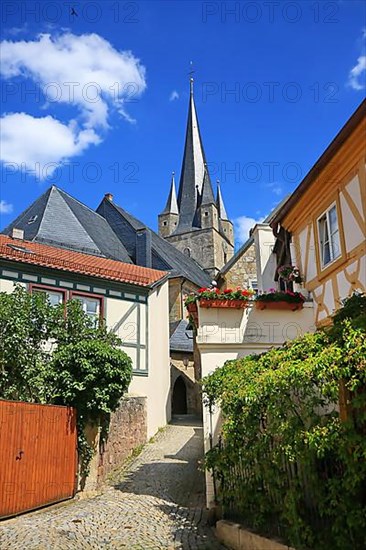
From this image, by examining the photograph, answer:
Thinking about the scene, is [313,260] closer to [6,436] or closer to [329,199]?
[329,199]

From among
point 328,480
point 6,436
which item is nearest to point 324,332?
point 328,480

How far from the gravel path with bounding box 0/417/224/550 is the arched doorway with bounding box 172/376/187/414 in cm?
1271

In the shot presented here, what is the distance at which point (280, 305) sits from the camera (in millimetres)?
9258

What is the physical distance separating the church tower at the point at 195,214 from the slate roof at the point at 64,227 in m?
25.0

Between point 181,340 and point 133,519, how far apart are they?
59.4ft

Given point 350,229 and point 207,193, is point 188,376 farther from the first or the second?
point 207,193

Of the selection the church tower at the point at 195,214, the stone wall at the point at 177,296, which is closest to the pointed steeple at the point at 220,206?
the church tower at the point at 195,214

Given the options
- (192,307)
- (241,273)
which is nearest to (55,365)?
(192,307)

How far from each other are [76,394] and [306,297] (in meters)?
5.23

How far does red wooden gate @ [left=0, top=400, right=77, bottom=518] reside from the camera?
8.04 metres

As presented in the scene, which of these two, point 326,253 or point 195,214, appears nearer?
point 326,253

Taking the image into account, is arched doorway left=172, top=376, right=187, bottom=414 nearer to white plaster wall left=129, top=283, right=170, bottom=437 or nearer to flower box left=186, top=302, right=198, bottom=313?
white plaster wall left=129, top=283, right=170, bottom=437

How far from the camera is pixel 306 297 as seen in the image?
31.8 ft

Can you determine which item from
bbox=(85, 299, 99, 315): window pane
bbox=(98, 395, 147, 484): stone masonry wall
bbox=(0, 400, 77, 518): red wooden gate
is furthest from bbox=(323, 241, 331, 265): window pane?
bbox=(85, 299, 99, 315): window pane
